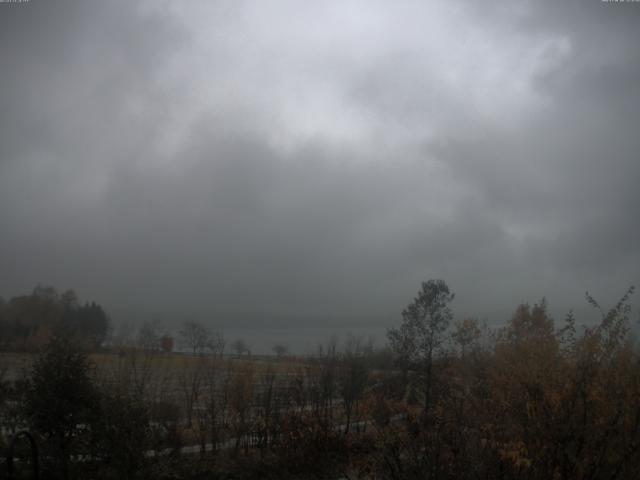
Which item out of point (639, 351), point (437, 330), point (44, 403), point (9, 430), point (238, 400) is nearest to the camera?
point (639, 351)

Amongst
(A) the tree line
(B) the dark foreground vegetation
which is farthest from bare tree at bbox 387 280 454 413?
(A) the tree line

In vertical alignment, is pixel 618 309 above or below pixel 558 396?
above

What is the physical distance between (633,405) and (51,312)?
6789cm

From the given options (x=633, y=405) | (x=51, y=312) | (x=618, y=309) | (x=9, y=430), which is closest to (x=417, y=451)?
(x=633, y=405)

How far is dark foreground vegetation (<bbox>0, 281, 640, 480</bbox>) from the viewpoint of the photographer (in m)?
7.68

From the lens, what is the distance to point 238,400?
18828 millimetres

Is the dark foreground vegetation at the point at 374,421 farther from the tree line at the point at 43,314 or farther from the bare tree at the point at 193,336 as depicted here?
the tree line at the point at 43,314

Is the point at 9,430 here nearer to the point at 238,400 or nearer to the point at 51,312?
the point at 238,400

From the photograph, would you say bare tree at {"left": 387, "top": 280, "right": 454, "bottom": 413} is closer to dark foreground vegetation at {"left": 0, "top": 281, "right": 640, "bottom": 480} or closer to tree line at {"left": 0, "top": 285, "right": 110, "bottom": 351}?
dark foreground vegetation at {"left": 0, "top": 281, "right": 640, "bottom": 480}

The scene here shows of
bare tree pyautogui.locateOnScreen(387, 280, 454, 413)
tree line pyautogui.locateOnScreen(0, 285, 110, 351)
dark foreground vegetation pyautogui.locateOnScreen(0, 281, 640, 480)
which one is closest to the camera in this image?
dark foreground vegetation pyautogui.locateOnScreen(0, 281, 640, 480)

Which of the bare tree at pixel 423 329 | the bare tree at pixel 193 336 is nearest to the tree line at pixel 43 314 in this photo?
the bare tree at pixel 193 336

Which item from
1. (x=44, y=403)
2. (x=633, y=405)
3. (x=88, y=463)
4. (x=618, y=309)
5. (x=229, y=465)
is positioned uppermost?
(x=618, y=309)

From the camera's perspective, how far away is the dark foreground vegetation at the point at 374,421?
7.68 metres

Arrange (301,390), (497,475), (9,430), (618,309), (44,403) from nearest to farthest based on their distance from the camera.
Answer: (497,475), (618,309), (44,403), (9,430), (301,390)
